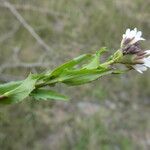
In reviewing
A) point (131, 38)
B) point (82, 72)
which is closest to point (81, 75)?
point (82, 72)

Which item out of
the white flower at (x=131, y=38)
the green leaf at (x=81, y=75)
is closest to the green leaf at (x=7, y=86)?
the green leaf at (x=81, y=75)

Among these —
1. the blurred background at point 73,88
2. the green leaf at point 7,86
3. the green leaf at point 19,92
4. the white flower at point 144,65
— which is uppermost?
the blurred background at point 73,88

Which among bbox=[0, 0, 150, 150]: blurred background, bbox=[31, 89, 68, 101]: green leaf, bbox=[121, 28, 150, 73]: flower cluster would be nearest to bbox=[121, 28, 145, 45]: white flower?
bbox=[121, 28, 150, 73]: flower cluster

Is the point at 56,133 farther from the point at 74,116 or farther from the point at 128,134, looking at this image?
the point at 128,134

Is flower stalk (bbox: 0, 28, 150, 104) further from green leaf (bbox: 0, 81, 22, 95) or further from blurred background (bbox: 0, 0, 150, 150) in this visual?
blurred background (bbox: 0, 0, 150, 150)

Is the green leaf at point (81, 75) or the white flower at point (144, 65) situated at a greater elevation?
the green leaf at point (81, 75)

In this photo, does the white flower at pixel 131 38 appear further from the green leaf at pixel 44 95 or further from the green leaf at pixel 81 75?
the green leaf at pixel 44 95
